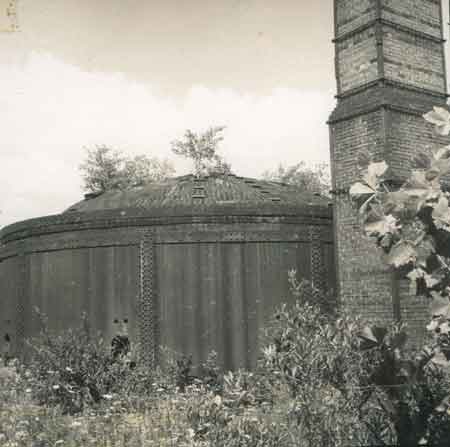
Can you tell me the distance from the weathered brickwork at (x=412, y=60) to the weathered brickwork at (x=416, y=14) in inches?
8.4

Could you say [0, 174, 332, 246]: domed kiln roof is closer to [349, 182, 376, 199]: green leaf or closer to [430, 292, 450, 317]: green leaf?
[349, 182, 376, 199]: green leaf

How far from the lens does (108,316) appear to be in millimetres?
11680

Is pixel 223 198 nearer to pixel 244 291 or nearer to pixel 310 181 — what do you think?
pixel 244 291

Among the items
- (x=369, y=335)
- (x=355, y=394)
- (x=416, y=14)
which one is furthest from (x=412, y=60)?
(x=369, y=335)

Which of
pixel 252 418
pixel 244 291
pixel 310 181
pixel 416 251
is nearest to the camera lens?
pixel 416 251

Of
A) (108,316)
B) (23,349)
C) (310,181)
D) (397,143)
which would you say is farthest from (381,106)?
A: (310,181)

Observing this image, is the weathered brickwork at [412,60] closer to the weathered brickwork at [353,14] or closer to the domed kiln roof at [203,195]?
the weathered brickwork at [353,14]

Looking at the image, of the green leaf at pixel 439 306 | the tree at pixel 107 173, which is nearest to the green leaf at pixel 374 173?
the green leaf at pixel 439 306

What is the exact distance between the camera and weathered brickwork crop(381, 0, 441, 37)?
11375 millimetres

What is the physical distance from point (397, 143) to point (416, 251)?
7.04m

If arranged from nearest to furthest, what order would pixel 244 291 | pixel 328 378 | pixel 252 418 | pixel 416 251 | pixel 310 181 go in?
pixel 416 251 → pixel 328 378 → pixel 252 418 → pixel 244 291 → pixel 310 181

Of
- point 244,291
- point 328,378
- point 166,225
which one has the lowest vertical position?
point 328,378

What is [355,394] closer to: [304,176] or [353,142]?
[353,142]

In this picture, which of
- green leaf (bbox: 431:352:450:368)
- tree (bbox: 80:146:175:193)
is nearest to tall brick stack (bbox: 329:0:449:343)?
green leaf (bbox: 431:352:450:368)
